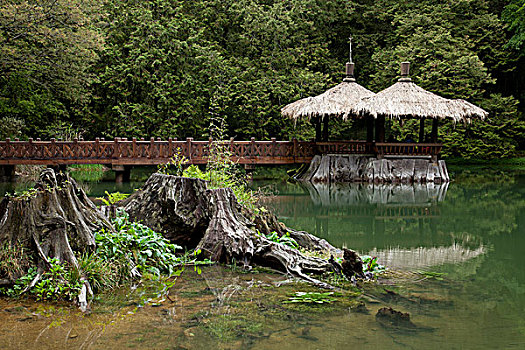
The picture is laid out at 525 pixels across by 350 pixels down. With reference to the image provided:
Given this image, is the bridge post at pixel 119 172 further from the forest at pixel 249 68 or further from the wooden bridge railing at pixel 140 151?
the forest at pixel 249 68

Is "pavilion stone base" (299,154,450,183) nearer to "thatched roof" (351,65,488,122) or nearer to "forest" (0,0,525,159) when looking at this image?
"thatched roof" (351,65,488,122)

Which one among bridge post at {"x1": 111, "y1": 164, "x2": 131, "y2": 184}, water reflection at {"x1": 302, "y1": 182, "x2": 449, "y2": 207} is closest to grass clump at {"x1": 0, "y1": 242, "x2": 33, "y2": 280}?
water reflection at {"x1": 302, "y1": 182, "x2": 449, "y2": 207}

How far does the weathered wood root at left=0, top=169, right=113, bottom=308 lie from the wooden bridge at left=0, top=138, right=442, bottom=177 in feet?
36.5

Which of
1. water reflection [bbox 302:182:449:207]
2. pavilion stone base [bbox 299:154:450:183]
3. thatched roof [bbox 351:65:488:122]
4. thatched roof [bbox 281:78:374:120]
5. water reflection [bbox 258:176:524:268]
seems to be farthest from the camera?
pavilion stone base [bbox 299:154:450:183]

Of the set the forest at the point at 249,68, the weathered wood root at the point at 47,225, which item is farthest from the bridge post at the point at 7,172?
the weathered wood root at the point at 47,225

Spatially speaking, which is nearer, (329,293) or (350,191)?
(329,293)

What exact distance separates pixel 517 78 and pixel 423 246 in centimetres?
2116

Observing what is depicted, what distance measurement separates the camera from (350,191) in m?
14.9

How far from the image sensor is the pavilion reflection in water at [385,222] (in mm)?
7078

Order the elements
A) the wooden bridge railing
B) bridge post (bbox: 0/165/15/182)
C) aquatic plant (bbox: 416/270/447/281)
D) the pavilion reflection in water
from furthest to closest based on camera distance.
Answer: bridge post (bbox: 0/165/15/182)
the wooden bridge railing
the pavilion reflection in water
aquatic plant (bbox: 416/270/447/281)

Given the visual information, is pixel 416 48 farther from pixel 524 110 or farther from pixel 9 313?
pixel 9 313

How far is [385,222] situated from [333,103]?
26.0ft

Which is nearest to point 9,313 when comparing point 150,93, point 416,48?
point 150,93

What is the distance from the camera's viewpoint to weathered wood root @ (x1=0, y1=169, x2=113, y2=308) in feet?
15.1
